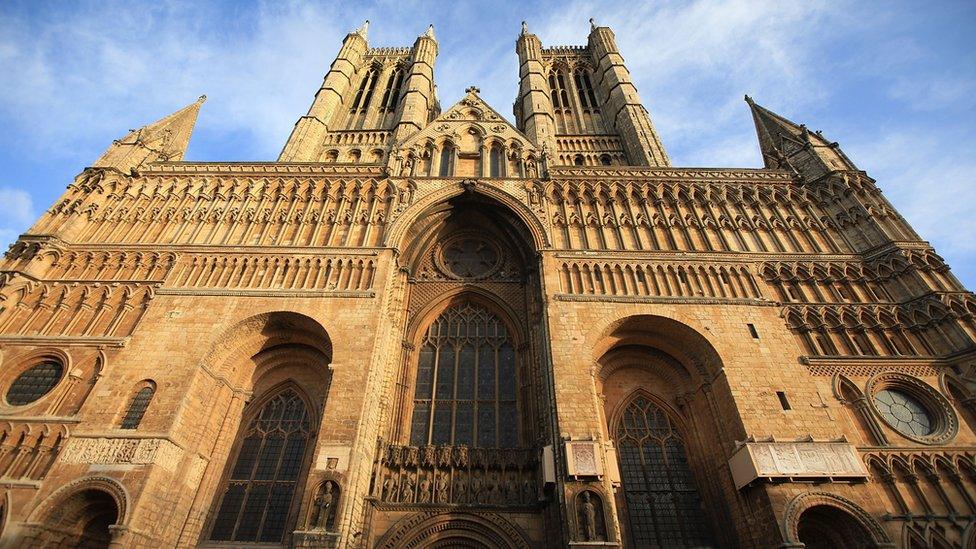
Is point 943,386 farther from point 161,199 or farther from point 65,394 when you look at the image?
point 161,199

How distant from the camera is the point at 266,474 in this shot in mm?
13062

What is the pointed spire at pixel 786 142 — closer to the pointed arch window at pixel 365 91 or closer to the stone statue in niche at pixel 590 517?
the stone statue in niche at pixel 590 517

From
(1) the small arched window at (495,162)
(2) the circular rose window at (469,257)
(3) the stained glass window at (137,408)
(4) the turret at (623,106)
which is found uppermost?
(4) the turret at (623,106)

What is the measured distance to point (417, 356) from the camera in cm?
1533

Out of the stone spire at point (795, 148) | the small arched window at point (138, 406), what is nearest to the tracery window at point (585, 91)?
the stone spire at point (795, 148)

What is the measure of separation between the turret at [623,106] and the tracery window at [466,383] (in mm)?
12843

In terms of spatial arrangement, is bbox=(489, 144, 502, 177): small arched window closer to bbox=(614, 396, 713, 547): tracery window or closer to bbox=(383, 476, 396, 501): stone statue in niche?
bbox=(614, 396, 713, 547): tracery window

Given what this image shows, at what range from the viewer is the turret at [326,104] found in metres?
24.2

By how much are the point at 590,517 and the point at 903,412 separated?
9353 millimetres

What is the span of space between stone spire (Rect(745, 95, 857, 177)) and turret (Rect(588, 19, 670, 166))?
4.40 m

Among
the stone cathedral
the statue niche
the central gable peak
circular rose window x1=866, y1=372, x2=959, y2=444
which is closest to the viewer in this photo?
the statue niche

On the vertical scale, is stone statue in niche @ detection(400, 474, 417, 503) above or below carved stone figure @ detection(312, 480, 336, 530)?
above

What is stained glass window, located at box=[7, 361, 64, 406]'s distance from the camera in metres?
12.2

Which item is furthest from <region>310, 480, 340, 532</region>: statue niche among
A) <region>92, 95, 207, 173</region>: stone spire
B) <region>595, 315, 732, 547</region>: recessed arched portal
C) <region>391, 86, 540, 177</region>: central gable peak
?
<region>92, 95, 207, 173</region>: stone spire
